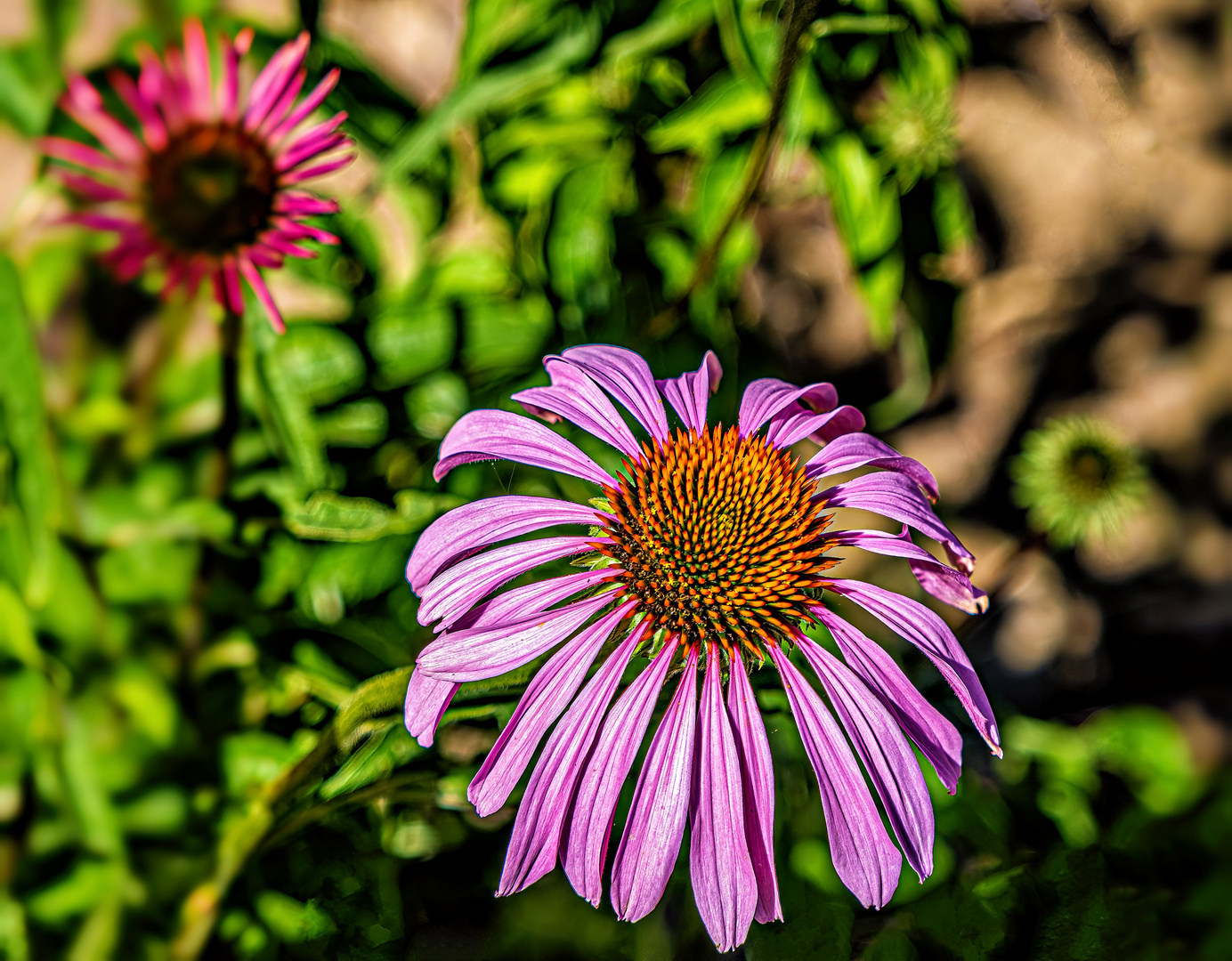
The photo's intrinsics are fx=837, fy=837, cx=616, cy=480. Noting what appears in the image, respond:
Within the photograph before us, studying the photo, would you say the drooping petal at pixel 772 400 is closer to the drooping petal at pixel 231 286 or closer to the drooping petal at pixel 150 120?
the drooping petal at pixel 231 286

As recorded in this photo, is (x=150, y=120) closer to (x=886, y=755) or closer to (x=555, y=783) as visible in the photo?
(x=555, y=783)

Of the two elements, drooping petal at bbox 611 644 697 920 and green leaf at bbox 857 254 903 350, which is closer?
drooping petal at bbox 611 644 697 920

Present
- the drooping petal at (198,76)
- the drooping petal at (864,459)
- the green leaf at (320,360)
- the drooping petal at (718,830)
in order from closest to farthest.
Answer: the drooping petal at (718,830), the drooping petal at (864,459), the drooping petal at (198,76), the green leaf at (320,360)

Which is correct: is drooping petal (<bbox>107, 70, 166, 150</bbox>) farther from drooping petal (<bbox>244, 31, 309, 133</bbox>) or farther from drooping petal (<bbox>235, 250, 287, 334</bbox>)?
drooping petal (<bbox>235, 250, 287, 334</bbox>)

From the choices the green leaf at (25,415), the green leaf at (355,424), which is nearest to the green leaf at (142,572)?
the green leaf at (25,415)

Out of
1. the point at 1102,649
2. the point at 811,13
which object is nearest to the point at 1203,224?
the point at 1102,649

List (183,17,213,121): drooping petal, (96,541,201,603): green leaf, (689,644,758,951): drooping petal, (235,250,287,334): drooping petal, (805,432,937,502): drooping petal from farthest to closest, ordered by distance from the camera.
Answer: (96,541,201,603): green leaf
(183,17,213,121): drooping petal
(235,250,287,334): drooping petal
(805,432,937,502): drooping petal
(689,644,758,951): drooping petal

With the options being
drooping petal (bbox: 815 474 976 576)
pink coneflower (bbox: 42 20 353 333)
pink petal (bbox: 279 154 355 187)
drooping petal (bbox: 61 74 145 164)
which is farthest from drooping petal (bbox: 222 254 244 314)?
drooping petal (bbox: 815 474 976 576)
